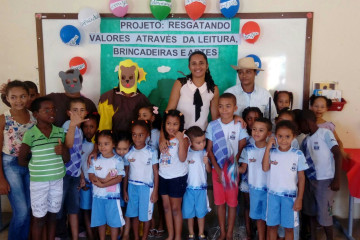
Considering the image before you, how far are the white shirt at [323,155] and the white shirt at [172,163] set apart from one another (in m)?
1.10

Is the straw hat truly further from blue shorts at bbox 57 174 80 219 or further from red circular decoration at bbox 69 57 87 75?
blue shorts at bbox 57 174 80 219

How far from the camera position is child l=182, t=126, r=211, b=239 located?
8.23 ft

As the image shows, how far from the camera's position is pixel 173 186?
250cm

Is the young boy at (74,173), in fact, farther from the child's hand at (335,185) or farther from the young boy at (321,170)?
the child's hand at (335,185)

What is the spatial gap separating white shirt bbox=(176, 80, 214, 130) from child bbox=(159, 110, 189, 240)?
198 millimetres

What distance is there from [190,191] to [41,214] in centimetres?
113

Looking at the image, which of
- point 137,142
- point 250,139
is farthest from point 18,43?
point 250,139

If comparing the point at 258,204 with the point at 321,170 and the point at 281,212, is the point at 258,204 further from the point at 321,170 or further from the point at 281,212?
the point at 321,170

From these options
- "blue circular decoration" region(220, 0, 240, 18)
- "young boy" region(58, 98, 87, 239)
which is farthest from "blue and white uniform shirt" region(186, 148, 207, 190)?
"blue circular decoration" region(220, 0, 240, 18)

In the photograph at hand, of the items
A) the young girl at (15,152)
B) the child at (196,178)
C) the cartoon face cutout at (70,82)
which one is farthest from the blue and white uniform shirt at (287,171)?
the young girl at (15,152)

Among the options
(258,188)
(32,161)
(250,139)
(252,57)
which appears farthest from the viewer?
(252,57)

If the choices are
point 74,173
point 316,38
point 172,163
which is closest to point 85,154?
point 74,173

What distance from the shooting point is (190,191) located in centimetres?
256

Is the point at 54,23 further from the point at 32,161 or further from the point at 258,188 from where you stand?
the point at 258,188
